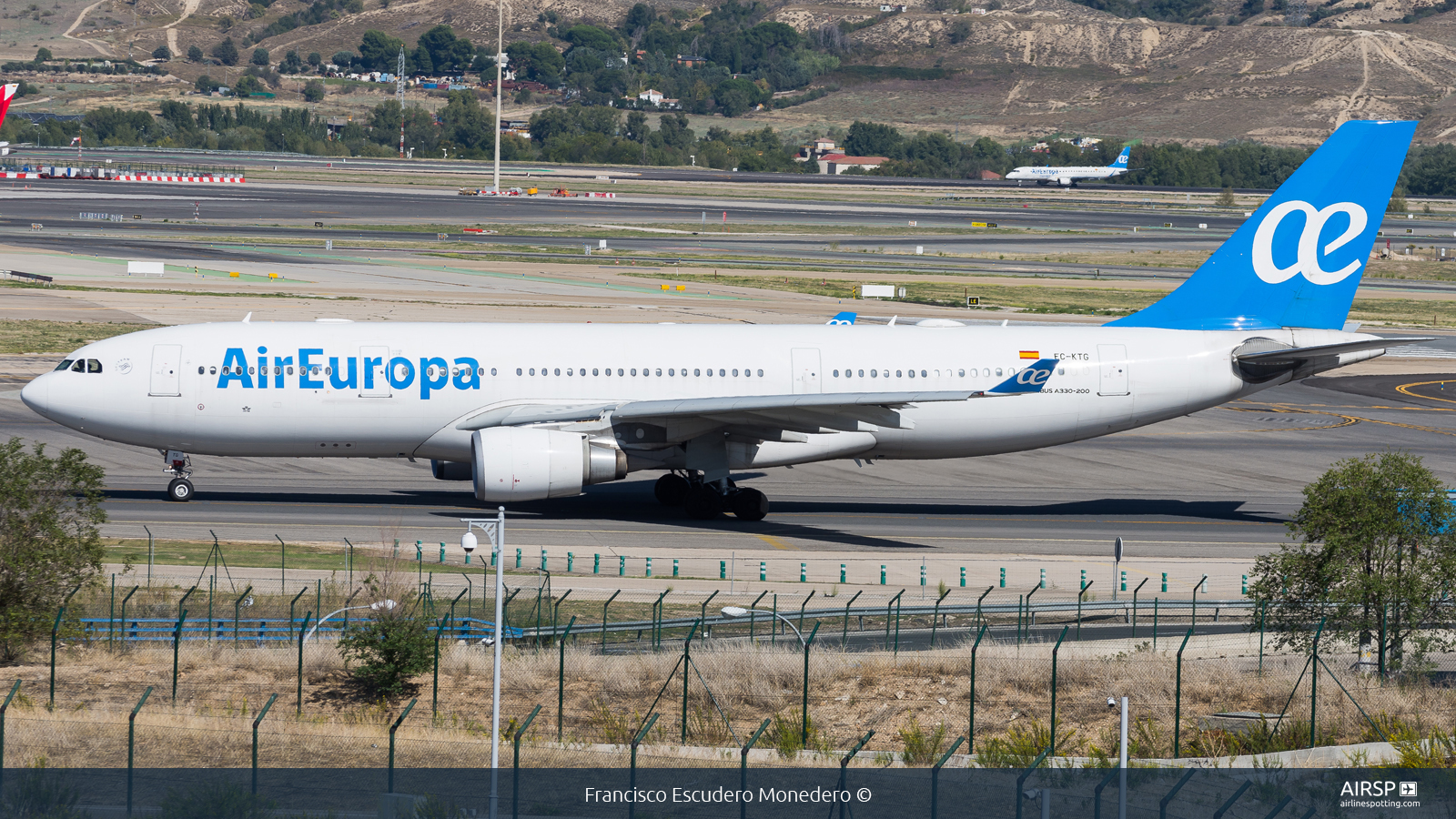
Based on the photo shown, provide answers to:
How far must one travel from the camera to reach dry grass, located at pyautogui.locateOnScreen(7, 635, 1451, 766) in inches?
1041

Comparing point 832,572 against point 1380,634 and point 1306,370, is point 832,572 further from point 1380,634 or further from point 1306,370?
point 1306,370

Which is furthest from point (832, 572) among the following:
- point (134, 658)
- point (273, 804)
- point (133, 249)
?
point (133, 249)

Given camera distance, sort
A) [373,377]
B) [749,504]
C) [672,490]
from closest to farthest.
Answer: [373,377], [749,504], [672,490]

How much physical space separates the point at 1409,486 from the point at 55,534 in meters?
27.5

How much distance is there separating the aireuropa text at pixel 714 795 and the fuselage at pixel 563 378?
2055 centimetres

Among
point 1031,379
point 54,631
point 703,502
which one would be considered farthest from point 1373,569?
point 54,631

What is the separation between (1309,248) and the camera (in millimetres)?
46812

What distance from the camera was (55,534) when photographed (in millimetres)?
31234

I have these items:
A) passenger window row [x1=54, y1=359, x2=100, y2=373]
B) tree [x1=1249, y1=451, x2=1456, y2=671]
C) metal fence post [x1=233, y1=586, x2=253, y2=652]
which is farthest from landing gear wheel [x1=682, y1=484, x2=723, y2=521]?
tree [x1=1249, y1=451, x2=1456, y2=671]

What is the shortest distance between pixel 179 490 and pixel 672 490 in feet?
45.9

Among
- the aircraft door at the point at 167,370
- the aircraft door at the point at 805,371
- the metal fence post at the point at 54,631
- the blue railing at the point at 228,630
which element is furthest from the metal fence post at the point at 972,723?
the aircraft door at the point at 167,370

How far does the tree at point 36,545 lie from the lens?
30.6m

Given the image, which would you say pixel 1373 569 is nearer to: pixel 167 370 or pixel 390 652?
pixel 390 652

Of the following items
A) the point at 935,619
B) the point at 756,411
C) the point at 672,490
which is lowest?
the point at 935,619
